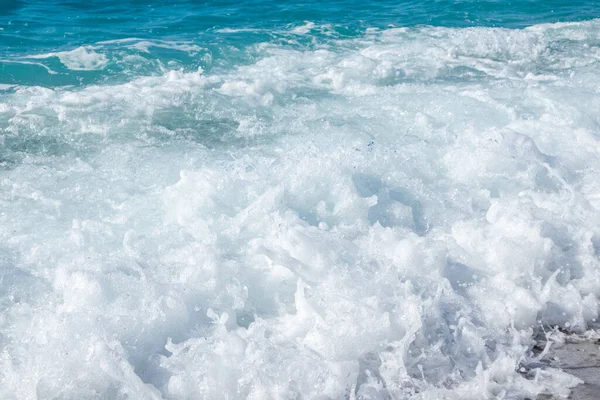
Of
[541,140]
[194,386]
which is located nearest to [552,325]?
[194,386]

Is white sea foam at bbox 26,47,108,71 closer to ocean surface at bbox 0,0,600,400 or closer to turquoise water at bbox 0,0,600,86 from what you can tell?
ocean surface at bbox 0,0,600,400

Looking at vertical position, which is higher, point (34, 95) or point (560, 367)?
point (34, 95)

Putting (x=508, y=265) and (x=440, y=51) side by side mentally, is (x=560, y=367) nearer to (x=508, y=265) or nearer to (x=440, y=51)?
(x=508, y=265)

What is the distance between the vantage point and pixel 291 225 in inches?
162

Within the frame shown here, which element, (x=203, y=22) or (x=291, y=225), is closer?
(x=291, y=225)

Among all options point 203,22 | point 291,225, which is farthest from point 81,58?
point 291,225

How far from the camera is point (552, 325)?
3.50 metres

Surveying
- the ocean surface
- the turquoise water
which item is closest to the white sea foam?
the ocean surface

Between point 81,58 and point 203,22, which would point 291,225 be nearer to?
point 81,58

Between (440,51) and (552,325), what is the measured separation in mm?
6313

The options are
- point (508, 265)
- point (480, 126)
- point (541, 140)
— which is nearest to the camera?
point (508, 265)

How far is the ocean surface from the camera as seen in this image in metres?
3.03

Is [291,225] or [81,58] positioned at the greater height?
[81,58]

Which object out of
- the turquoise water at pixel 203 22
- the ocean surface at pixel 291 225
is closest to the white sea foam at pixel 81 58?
the ocean surface at pixel 291 225
